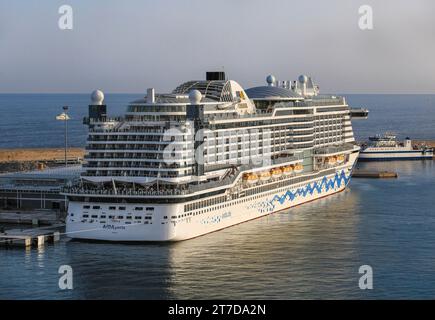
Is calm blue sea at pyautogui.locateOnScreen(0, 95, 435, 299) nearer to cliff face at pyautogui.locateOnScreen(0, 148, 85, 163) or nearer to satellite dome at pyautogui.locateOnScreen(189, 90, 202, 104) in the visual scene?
satellite dome at pyautogui.locateOnScreen(189, 90, 202, 104)

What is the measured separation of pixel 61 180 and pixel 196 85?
44.9 feet

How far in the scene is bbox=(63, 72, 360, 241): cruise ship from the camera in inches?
2373

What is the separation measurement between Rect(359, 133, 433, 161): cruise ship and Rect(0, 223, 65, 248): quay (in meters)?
77.0

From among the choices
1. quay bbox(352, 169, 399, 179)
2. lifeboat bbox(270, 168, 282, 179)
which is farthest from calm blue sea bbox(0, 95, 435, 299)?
quay bbox(352, 169, 399, 179)

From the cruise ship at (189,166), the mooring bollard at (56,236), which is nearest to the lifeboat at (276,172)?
the cruise ship at (189,166)

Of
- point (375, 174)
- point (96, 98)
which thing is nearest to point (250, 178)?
point (96, 98)

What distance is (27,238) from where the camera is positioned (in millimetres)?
61438

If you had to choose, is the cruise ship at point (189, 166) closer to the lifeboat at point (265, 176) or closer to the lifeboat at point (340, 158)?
the lifeboat at point (265, 176)

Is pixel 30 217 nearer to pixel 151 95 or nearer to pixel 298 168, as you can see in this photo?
pixel 151 95

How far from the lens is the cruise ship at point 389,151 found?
133250mm

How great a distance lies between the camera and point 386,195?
87.2 metres

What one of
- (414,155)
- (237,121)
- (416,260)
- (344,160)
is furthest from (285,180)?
(414,155)

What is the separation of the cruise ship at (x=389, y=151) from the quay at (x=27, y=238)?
77.0 metres
